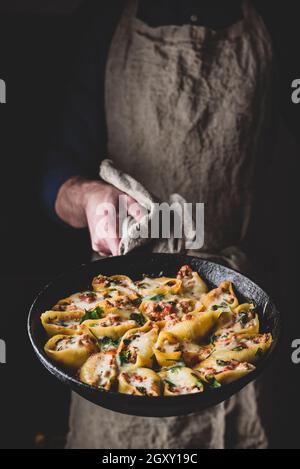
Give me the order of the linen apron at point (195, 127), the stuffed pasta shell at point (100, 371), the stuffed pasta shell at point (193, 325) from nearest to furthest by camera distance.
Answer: the stuffed pasta shell at point (100, 371)
the stuffed pasta shell at point (193, 325)
the linen apron at point (195, 127)

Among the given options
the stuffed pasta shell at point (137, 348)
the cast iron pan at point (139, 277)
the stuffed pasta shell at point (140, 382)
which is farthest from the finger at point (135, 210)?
the stuffed pasta shell at point (140, 382)

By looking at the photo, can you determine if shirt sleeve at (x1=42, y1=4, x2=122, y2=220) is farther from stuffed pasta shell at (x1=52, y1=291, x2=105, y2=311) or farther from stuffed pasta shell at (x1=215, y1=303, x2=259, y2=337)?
stuffed pasta shell at (x1=215, y1=303, x2=259, y2=337)

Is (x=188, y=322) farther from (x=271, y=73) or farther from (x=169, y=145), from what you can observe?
(x=271, y=73)

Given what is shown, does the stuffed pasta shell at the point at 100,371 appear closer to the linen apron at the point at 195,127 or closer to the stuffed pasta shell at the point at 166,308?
the stuffed pasta shell at the point at 166,308

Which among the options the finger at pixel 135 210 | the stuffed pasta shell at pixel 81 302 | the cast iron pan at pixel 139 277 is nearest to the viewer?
the cast iron pan at pixel 139 277

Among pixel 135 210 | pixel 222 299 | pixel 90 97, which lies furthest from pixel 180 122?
pixel 222 299

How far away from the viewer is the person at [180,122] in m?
2.01

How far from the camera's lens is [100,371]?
125 centimetres

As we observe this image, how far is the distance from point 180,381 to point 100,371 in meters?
0.17

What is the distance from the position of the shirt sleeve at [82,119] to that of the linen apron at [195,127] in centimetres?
6

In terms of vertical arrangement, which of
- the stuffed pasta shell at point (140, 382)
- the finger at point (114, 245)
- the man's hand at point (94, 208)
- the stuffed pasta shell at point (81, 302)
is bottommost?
the stuffed pasta shell at point (140, 382)

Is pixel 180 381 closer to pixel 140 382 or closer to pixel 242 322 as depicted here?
pixel 140 382

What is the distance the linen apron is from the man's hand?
0.20 metres

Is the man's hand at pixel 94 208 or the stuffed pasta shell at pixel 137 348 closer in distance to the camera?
the stuffed pasta shell at pixel 137 348
